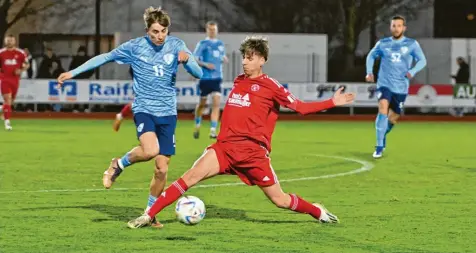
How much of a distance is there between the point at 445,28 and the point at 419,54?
108 ft

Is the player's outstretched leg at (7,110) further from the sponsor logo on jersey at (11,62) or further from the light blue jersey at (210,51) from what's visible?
the light blue jersey at (210,51)

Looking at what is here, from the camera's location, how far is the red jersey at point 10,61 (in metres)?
27.5

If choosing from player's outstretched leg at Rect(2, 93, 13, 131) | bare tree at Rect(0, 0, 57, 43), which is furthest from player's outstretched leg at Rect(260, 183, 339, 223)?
bare tree at Rect(0, 0, 57, 43)

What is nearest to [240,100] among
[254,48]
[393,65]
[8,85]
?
[254,48]

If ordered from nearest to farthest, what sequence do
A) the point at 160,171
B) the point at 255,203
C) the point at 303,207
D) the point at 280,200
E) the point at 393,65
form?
the point at 280,200 → the point at 303,207 → the point at 160,171 → the point at 255,203 → the point at 393,65

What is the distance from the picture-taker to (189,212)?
32.8 ft

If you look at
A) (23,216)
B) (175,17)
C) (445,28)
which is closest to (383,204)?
(23,216)

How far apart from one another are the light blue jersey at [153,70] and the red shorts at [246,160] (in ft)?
3.43

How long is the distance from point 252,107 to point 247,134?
0.80ft

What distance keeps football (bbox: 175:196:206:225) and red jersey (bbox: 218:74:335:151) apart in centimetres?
62

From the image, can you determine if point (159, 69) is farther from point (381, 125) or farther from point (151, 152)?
point (381, 125)

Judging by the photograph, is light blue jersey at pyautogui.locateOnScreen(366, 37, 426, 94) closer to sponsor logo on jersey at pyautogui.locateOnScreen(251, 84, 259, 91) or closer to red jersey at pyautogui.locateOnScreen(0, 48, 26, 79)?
sponsor logo on jersey at pyautogui.locateOnScreen(251, 84, 259, 91)

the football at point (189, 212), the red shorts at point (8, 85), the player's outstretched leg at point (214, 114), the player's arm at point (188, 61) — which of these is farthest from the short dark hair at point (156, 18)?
the red shorts at point (8, 85)

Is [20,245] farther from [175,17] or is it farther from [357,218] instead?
[175,17]
